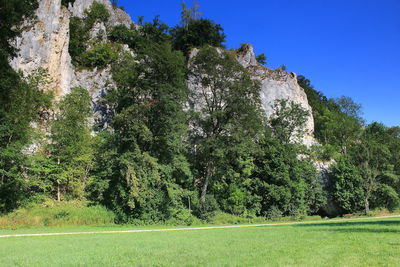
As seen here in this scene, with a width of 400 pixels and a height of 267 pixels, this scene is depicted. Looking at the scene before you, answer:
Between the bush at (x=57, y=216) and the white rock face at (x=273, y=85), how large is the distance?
94.8ft

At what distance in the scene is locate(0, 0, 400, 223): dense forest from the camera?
2411cm

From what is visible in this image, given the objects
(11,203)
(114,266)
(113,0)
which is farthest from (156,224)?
(113,0)

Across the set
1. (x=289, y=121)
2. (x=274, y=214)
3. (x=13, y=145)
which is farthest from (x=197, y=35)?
(x=13, y=145)

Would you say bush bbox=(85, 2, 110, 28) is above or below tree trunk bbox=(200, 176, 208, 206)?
above

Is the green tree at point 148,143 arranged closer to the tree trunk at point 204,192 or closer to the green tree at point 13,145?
the tree trunk at point 204,192

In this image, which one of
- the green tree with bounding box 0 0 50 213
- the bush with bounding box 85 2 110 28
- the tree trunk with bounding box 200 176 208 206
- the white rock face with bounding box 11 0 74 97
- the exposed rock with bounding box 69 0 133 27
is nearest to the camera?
the green tree with bounding box 0 0 50 213

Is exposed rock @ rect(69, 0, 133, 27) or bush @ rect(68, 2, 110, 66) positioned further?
exposed rock @ rect(69, 0, 133, 27)

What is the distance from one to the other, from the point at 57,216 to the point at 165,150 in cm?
1002

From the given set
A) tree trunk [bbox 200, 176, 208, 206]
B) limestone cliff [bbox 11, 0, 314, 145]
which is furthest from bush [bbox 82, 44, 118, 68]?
tree trunk [bbox 200, 176, 208, 206]

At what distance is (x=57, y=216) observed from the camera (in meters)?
21.6

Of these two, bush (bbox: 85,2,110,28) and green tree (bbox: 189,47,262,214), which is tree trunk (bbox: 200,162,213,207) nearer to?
green tree (bbox: 189,47,262,214)

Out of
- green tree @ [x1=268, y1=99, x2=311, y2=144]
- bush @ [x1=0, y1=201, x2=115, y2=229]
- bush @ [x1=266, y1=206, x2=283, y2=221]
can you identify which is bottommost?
bush @ [x1=266, y1=206, x2=283, y2=221]

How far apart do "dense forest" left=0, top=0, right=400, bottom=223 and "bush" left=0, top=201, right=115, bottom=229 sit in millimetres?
1026

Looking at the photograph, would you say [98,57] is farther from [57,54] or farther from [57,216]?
[57,216]
